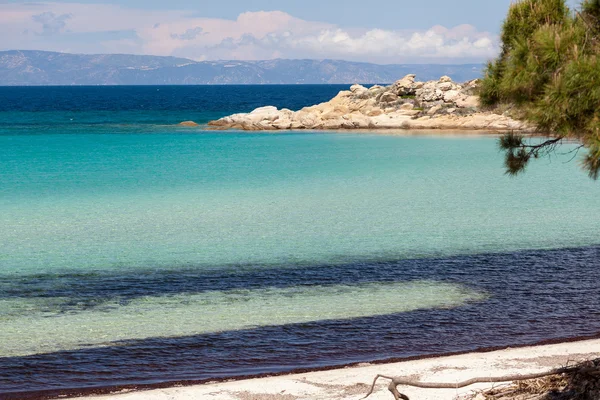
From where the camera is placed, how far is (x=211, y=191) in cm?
2670

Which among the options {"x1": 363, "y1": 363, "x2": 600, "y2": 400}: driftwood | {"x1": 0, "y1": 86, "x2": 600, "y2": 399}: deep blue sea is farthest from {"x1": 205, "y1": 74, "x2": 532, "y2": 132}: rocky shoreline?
{"x1": 363, "y1": 363, "x2": 600, "y2": 400}: driftwood

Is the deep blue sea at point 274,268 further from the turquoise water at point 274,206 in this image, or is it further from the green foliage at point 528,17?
Answer: the green foliage at point 528,17

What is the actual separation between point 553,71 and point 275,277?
914 centimetres

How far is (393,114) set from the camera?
57312mm

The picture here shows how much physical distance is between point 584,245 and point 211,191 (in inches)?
532

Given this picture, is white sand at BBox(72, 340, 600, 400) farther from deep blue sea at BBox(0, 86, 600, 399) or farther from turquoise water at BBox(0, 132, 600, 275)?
turquoise water at BBox(0, 132, 600, 275)

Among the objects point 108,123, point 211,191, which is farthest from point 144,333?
point 108,123

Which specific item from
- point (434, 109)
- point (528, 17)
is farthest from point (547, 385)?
point (434, 109)

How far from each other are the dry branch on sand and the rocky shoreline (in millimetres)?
44799

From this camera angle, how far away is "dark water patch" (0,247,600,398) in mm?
9664

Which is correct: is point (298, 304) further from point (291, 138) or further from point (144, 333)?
point (291, 138)

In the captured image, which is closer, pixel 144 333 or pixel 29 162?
pixel 144 333

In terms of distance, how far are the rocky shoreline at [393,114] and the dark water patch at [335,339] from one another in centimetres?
3860

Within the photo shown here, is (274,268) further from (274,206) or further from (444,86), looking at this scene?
(444,86)
